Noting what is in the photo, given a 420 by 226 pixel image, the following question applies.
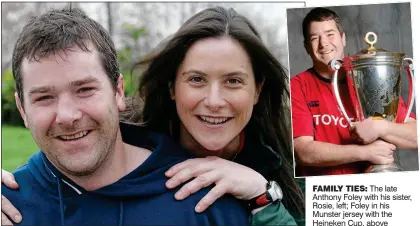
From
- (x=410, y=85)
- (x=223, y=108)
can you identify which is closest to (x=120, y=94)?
→ (x=223, y=108)

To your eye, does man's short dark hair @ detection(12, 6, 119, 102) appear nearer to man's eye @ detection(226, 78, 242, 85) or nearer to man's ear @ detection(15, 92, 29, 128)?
man's ear @ detection(15, 92, 29, 128)

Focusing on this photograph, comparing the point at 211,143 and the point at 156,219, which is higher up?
the point at 211,143

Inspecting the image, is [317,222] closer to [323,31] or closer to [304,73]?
[304,73]

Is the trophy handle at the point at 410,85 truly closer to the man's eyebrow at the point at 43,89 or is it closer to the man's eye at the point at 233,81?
the man's eye at the point at 233,81

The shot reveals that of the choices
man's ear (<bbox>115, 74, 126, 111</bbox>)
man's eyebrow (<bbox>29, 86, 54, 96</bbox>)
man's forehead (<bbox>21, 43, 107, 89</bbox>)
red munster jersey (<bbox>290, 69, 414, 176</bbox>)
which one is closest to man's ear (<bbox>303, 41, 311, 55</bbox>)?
red munster jersey (<bbox>290, 69, 414, 176</bbox>)

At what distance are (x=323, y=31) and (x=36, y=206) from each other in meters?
1.92

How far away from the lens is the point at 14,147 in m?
3.26

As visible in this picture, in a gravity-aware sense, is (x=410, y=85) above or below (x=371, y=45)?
below

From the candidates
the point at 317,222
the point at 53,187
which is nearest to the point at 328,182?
the point at 317,222

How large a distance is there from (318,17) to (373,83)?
503mm

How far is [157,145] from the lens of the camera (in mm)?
3285

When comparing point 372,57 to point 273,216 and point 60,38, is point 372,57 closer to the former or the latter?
point 273,216

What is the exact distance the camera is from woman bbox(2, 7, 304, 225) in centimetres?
319

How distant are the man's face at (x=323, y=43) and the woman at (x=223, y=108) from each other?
22 cm
